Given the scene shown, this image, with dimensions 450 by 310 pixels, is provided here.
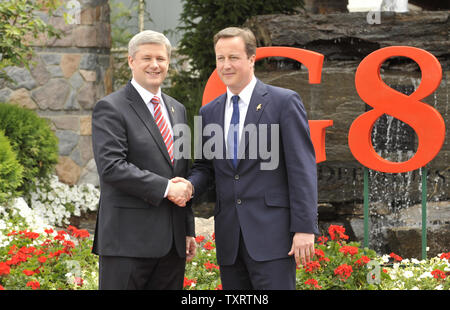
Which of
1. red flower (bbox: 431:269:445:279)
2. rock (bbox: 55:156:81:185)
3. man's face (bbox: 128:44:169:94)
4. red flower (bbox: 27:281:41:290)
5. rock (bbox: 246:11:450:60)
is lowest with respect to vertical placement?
rock (bbox: 55:156:81:185)

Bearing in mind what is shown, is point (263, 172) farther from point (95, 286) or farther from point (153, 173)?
point (95, 286)

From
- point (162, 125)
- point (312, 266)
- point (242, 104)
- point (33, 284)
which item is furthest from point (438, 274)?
point (33, 284)

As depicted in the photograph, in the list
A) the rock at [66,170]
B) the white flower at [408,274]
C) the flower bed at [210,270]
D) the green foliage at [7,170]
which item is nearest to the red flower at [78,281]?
the flower bed at [210,270]

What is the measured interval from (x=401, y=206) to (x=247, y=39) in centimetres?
473

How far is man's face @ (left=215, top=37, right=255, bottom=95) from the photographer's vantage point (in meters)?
2.89

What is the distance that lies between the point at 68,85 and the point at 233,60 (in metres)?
5.90

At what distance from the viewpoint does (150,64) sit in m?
2.90

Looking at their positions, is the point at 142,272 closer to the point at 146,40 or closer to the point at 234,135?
the point at 234,135

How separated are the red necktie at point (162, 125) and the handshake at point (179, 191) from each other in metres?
0.15

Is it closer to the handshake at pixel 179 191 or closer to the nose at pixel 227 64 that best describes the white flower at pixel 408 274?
the handshake at pixel 179 191

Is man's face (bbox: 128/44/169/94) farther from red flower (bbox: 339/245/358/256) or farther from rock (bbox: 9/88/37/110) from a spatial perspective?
rock (bbox: 9/88/37/110)

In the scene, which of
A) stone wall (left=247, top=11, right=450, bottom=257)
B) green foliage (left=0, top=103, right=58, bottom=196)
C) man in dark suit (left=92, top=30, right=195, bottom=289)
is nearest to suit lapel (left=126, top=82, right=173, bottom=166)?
man in dark suit (left=92, top=30, right=195, bottom=289)

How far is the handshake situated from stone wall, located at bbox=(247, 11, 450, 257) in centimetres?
424
